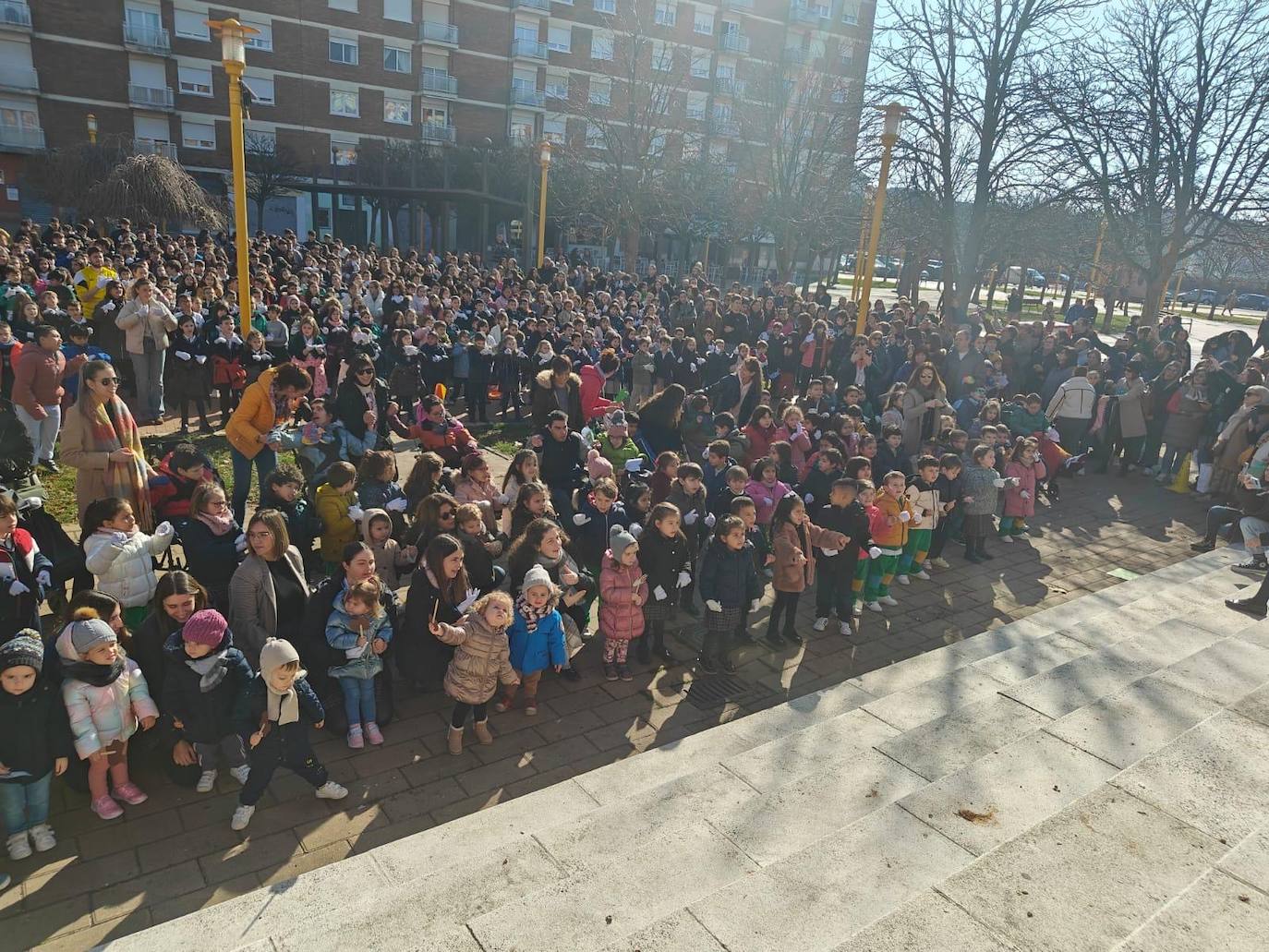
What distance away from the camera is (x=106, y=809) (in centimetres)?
470

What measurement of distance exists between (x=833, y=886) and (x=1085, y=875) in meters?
1.04

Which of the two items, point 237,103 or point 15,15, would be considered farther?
point 15,15

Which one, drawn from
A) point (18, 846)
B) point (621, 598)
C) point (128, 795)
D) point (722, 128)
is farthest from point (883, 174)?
point (722, 128)

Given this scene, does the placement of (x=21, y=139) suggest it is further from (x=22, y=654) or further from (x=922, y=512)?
(x=922, y=512)

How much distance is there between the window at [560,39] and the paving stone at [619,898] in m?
50.5

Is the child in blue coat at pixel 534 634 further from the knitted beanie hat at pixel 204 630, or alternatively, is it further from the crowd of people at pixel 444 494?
the knitted beanie hat at pixel 204 630

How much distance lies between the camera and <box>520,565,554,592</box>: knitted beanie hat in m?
5.79

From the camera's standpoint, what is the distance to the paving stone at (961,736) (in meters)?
4.93

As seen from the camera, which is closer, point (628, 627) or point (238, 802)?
point (238, 802)

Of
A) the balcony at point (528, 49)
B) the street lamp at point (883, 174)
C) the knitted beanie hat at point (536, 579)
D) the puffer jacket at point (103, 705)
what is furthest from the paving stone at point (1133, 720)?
the balcony at point (528, 49)

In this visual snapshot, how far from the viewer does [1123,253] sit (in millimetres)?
22328

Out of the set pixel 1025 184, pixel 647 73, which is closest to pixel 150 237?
pixel 1025 184

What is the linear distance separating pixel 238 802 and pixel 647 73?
4576 cm

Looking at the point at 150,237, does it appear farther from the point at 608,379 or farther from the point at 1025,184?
the point at 1025,184
